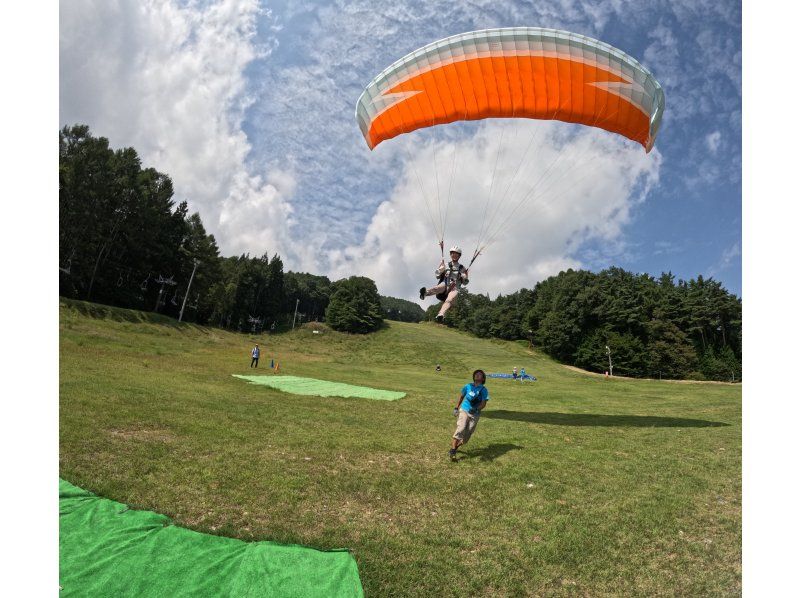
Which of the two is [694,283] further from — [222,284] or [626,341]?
[222,284]

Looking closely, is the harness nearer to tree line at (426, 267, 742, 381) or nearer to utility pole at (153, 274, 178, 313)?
tree line at (426, 267, 742, 381)

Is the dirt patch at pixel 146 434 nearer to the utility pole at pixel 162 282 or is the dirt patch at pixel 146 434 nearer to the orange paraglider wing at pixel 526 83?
the orange paraglider wing at pixel 526 83

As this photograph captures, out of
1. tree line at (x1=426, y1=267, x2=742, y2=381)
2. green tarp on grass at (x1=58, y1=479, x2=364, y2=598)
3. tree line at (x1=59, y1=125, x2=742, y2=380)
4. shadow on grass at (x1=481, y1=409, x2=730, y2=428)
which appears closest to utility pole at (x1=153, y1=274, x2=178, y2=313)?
tree line at (x1=59, y1=125, x2=742, y2=380)

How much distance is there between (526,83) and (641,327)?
60.5 m

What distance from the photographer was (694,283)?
67125 millimetres

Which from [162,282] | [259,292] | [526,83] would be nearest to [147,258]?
[162,282]

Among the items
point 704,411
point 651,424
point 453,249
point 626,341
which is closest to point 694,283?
point 626,341

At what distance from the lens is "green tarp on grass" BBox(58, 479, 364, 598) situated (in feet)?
12.1

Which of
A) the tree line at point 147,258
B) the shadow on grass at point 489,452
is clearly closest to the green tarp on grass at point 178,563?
the shadow on grass at point 489,452

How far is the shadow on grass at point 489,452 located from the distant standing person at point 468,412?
0.40 metres

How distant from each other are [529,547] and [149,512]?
456cm

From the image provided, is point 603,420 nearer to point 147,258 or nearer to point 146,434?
point 146,434

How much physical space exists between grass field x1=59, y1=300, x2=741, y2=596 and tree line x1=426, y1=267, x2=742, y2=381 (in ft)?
143

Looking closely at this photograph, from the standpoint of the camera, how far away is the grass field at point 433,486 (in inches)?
173
